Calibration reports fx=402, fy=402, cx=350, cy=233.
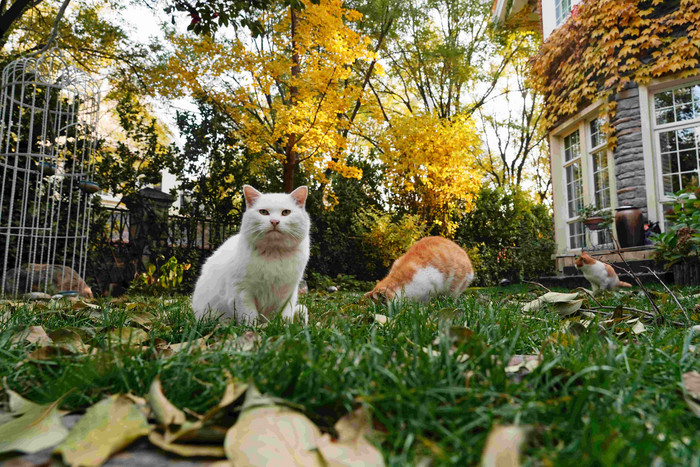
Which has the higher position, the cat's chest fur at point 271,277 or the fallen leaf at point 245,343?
the cat's chest fur at point 271,277

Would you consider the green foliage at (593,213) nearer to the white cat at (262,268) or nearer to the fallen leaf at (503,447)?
the white cat at (262,268)

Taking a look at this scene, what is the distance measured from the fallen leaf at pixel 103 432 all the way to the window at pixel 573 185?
1046 centimetres

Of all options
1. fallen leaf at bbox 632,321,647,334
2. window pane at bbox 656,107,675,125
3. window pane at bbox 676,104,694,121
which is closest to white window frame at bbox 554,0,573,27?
window pane at bbox 656,107,675,125

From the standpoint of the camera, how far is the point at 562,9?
1037 centimetres

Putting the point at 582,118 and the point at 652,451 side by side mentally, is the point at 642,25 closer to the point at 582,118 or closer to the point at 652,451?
the point at 582,118

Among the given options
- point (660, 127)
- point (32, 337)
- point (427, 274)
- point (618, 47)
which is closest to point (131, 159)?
point (427, 274)

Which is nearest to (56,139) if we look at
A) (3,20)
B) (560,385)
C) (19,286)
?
(3,20)

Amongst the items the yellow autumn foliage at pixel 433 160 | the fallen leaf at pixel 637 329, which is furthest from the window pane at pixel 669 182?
the fallen leaf at pixel 637 329

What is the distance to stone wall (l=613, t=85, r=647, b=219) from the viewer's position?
25.7 feet

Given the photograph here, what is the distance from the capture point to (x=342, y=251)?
937 centimetres

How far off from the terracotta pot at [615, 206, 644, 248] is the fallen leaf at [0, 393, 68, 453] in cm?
881

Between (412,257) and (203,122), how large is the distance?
20.9 ft

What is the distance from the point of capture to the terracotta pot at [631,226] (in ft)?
24.5

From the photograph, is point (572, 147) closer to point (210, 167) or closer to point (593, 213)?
point (593, 213)
